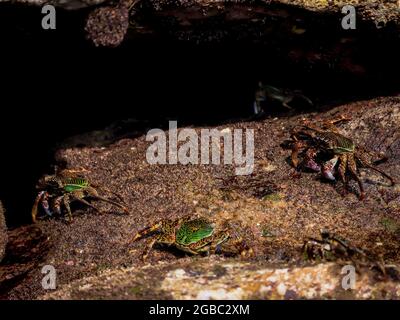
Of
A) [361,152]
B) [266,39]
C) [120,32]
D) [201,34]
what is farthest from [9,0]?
[361,152]

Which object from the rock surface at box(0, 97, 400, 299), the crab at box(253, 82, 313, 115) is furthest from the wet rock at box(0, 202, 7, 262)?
the crab at box(253, 82, 313, 115)

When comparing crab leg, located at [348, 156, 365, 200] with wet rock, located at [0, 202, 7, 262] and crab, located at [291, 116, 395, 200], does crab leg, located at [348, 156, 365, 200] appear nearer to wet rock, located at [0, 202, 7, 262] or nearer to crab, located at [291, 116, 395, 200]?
crab, located at [291, 116, 395, 200]

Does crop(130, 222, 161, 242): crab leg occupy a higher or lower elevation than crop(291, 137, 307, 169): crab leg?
lower

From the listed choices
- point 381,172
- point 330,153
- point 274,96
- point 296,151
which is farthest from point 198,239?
point 274,96

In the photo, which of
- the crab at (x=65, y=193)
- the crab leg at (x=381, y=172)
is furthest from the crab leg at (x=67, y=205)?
the crab leg at (x=381, y=172)

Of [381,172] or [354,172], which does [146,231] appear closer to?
[354,172]
